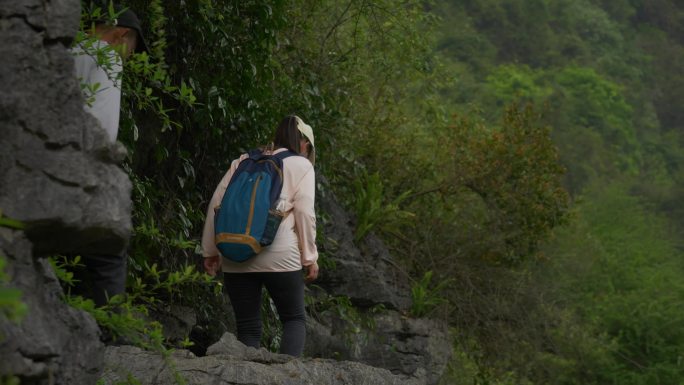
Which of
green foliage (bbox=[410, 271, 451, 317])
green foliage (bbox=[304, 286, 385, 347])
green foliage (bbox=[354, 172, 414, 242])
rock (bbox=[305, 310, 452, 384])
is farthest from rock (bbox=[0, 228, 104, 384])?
green foliage (bbox=[410, 271, 451, 317])

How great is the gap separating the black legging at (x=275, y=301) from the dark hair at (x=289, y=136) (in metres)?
0.67

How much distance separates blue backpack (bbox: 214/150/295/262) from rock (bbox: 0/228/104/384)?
2045mm

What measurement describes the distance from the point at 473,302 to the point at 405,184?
1543mm

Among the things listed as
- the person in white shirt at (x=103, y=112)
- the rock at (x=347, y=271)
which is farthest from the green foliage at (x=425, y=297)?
the person in white shirt at (x=103, y=112)

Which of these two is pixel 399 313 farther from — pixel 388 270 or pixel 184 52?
pixel 184 52

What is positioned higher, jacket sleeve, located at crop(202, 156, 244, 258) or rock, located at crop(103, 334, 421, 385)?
jacket sleeve, located at crop(202, 156, 244, 258)

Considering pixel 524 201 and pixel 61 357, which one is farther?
pixel 524 201

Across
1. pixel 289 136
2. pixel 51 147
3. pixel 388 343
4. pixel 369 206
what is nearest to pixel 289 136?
pixel 289 136

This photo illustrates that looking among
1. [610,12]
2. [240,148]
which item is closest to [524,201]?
[240,148]

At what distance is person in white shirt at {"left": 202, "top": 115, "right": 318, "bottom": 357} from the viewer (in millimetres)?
5746

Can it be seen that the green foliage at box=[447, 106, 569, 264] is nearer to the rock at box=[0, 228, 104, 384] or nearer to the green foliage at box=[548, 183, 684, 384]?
the green foliage at box=[548, 183, 684, 384]

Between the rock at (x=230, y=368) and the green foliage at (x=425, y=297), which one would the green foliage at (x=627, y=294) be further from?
the rock at (x=230, y=368)

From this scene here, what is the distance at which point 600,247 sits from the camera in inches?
914

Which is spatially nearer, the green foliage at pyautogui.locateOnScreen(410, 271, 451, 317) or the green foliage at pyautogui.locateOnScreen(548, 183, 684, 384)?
the green foliage at pyautogui.locateOnScreen(410, 271, 451, 317)
